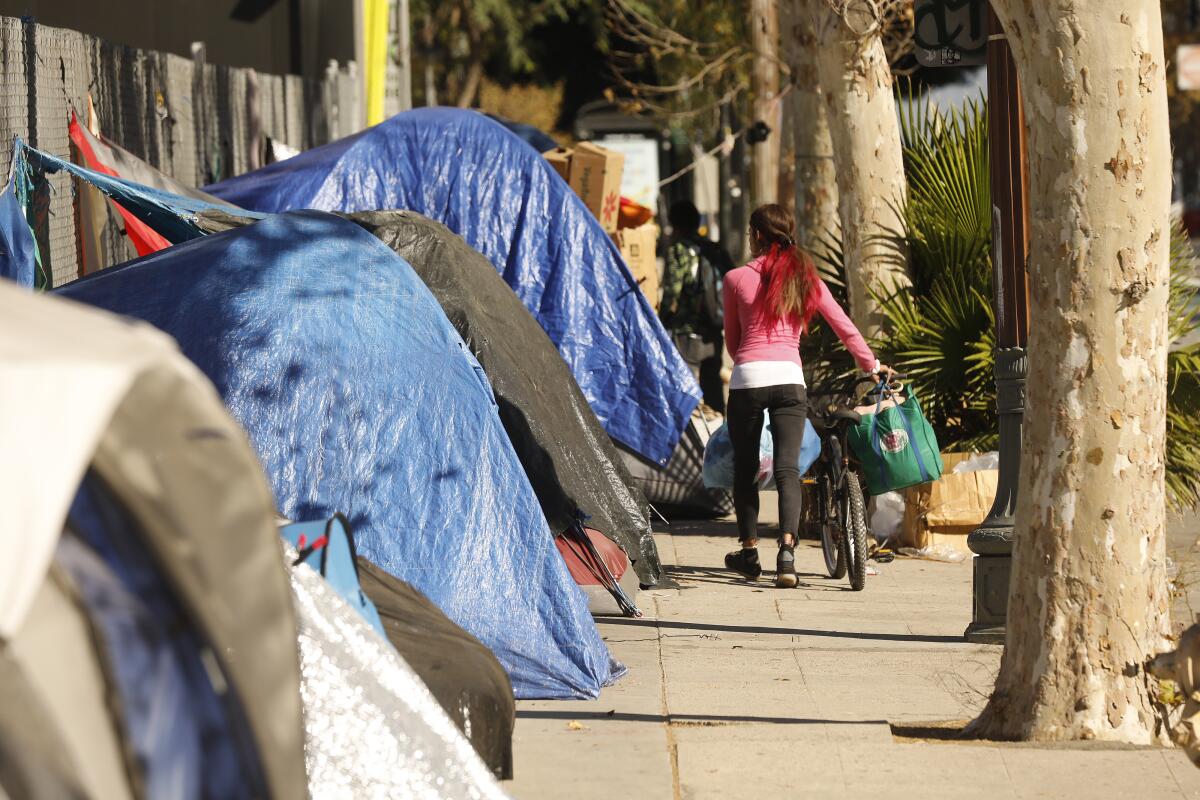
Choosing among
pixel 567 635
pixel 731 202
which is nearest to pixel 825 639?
pixel 567 635

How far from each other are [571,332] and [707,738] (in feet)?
13.7

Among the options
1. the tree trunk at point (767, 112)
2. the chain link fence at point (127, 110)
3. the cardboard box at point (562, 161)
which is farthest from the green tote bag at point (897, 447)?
the tree trunk at point (767, 112)

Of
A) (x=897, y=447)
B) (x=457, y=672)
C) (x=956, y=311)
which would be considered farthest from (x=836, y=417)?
(x=457, y=672)

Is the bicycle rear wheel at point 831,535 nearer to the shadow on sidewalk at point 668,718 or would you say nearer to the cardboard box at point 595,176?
the shadow on sidewalk at point 668,718

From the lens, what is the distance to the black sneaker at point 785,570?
26.9 ft

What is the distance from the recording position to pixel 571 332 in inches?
370

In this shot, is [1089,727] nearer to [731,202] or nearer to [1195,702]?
[1195,702]

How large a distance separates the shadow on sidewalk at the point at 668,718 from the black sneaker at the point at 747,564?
2.49m

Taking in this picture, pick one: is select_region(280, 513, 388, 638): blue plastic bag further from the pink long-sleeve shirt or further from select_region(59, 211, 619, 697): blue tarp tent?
the pink long-sleeve shirt

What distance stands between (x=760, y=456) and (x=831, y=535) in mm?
519

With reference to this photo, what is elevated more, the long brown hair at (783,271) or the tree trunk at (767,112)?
the tree trunk at (767,112)

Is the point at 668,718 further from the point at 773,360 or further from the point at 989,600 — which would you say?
the point at 773,360

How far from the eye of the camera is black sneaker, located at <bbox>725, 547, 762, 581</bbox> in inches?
327

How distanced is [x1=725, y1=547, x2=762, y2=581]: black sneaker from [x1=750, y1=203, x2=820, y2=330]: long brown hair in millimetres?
1097
